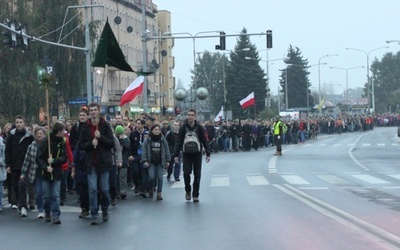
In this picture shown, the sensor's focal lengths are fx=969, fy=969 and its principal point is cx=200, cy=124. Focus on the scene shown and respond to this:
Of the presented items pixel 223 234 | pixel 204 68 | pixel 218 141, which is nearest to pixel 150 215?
pixel 223 234

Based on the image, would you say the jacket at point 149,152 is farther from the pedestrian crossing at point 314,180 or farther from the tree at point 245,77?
the tree at point 245,77

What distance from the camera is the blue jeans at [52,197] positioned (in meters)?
16.1

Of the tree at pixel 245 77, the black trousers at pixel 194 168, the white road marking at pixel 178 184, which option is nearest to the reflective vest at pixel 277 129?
the white road marking at pixel 178 184

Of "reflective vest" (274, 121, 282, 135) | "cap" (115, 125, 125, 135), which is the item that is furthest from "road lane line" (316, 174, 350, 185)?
"reflective vest" (274, 121, 282, 135)

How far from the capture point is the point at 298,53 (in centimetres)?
15912

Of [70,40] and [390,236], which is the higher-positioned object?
[70,40]

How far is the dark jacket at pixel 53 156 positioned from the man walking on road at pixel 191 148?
3.68 metres

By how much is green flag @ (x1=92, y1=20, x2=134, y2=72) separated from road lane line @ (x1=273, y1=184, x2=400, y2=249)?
488 cm

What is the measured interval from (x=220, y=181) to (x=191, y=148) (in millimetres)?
6978

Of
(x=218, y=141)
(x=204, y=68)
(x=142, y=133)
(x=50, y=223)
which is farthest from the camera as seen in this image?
(x=204, y=68)

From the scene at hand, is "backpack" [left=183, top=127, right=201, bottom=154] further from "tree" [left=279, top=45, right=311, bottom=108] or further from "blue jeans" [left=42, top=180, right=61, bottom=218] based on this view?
"tree" [left=279, top=45, right=311, bottom=108]

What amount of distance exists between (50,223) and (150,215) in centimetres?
184

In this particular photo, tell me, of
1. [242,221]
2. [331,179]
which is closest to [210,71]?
[331,179]

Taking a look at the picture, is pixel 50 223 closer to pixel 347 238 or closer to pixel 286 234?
pixel 286 234
